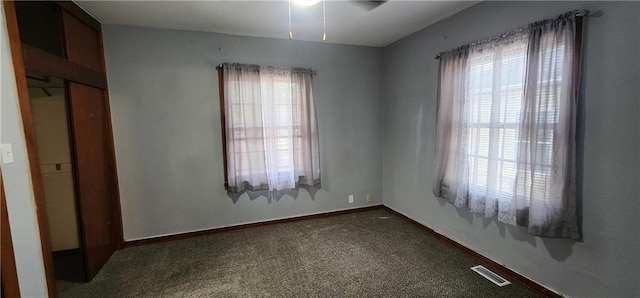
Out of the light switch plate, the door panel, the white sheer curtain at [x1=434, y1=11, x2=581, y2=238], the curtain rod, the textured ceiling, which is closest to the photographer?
the light switch plate

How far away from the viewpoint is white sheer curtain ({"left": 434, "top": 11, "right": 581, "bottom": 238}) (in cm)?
177

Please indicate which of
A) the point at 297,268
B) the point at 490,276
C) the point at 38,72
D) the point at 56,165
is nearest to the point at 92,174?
the point at 56,165

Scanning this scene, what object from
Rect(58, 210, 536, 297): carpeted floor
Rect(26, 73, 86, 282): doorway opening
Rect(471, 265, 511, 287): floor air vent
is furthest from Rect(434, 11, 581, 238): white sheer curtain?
Rect(26, 73, 86, 282): doorway opening

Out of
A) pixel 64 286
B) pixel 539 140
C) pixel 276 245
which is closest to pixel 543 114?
pixel 539 140

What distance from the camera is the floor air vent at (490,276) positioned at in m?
2.17

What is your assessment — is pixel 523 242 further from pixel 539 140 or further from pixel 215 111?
pixel 215 111

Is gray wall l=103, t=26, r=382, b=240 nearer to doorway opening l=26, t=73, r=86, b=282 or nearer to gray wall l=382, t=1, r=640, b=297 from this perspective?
doorway opening l=26, t=73, r=86, b=282

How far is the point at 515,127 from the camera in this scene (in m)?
2.10

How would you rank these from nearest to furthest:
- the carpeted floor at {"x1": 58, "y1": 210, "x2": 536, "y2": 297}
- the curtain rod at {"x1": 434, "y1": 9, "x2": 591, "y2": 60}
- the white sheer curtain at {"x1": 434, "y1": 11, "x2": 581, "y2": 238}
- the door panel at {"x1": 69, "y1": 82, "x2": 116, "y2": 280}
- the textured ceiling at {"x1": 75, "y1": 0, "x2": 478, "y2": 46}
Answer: the curtain rod at {"x1": 434, "y1": 9, "x2": 591, "y2": 60}, the white sheer curtain at {"x1": 434, "y1": 11, "x2": 581, "y2": 238}, the carpeted floor at {"x1": 58, "y1": 210, "x2": 536, "y2": 297}, the door panel at {"x1": 69, "y1": 82, "x2": 116, "y2": 280}, the textured ceiling at {"x1": 75, "y1": 0, "x2": 478, "y2": 46}

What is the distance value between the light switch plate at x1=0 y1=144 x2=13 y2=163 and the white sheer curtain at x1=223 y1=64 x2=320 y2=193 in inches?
68.9

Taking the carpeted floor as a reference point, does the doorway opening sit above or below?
above

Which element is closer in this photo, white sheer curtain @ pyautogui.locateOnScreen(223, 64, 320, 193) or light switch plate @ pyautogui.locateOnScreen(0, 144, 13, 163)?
light switch plate @ pyautogui.locateOnScreen(0, 144, 13, 163)

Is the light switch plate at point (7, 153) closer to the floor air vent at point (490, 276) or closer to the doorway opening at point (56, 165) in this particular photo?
the doorway opening at point (56, 165)

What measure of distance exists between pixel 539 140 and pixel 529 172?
0.25m
